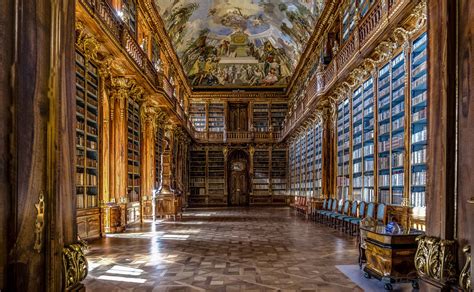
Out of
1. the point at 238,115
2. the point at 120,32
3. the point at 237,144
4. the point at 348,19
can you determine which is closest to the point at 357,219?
the point at 348,19

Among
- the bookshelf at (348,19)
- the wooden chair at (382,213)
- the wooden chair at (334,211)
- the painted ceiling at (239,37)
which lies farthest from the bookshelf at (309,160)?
the wooden chair at (382,213)

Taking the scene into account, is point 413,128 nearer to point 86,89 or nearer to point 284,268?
point 284,268

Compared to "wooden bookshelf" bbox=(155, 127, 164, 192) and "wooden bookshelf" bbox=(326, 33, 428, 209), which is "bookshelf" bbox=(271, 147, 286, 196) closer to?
"wooden bookshelf" bbox=(155, 127, 164, 192)

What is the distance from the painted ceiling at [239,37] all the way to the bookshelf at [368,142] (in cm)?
671

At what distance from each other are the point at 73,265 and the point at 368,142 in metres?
8.80

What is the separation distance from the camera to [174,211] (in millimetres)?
13469

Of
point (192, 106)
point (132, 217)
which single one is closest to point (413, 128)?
point (132, 217)

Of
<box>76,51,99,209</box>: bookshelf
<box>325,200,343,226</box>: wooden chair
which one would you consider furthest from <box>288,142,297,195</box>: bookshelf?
<box>76,51,99,209</box>: bookshelf

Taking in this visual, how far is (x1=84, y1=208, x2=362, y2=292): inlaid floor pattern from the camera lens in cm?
444

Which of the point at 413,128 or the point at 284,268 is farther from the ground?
the point at 413,128

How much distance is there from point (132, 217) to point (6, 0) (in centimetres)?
1137

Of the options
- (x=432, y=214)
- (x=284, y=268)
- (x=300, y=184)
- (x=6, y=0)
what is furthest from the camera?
(x=300, y=184)

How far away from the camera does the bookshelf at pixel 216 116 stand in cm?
2481

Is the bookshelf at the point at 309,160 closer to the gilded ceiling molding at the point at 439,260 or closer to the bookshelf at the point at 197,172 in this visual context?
the bookshelf at the point at 197,172
